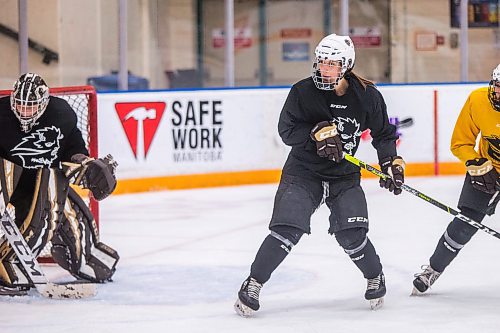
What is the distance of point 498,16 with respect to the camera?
8906 mm

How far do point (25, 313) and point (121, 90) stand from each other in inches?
140

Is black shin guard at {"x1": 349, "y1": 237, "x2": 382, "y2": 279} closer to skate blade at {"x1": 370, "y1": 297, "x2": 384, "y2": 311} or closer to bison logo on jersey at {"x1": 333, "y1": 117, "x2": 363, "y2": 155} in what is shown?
skate blade at {"x1": 370, "y1": 297, "x2": 384, "y2": 311}

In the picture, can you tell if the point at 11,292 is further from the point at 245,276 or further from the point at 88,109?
the point at 88,109

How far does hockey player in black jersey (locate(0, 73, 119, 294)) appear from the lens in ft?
14.3

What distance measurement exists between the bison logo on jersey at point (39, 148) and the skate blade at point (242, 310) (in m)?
0.92

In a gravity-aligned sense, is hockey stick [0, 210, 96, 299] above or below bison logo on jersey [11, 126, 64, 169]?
below

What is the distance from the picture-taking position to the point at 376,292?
13.5ft

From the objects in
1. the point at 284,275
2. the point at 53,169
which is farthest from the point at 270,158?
the point at 53,169

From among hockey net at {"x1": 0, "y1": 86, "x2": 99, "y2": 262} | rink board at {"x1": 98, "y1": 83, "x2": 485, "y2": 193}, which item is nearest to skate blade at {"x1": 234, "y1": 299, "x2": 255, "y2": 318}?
hockey net at {"x1": 0, "y1": 86, "x2": 99, "y2": 262}

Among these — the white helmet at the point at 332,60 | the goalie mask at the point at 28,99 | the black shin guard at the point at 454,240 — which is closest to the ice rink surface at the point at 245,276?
the black shin guard at the point at 454,240

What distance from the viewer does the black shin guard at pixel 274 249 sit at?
13.1 feet

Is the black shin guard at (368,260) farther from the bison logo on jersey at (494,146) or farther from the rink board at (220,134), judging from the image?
the rink board at (220,134)

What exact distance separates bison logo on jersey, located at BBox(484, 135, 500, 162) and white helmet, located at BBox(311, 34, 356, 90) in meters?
0.60

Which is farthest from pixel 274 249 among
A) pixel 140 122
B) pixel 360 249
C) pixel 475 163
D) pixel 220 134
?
pixel 220 134
